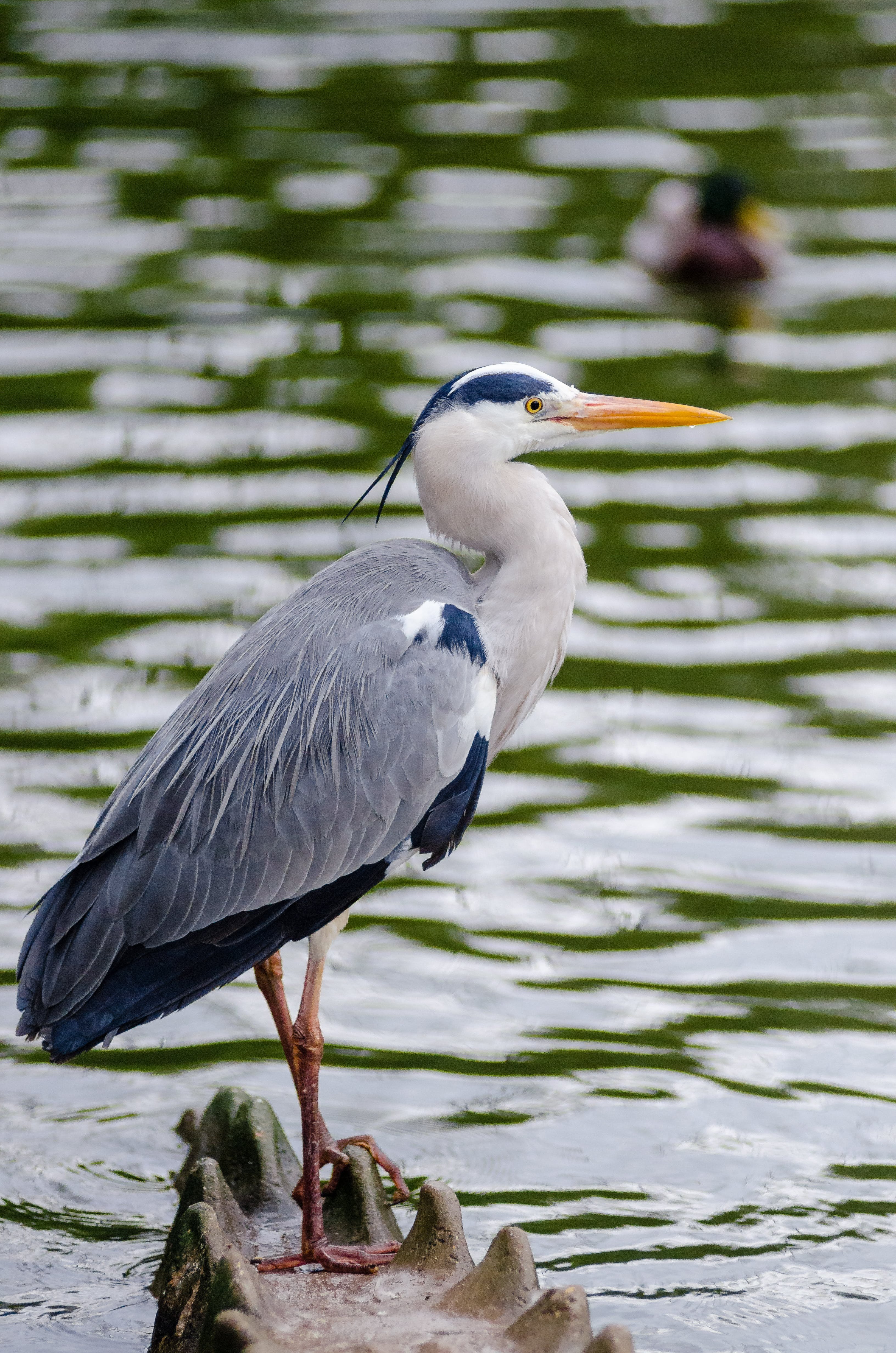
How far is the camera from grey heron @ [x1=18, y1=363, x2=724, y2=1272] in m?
4.98

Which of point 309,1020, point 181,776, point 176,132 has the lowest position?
point 309,1020

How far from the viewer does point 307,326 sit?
501 inches

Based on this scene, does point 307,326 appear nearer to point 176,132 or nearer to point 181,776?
point 176,132

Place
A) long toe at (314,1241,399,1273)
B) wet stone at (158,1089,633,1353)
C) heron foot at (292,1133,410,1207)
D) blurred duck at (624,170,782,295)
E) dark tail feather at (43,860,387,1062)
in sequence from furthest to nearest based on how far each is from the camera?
blurred duck at (624,170,782,295) → heron foot at (292,1133,410,1207) → dark tail feather at (43,860,387,1062) → long toe at (314,1241,399,1273) → wet stone at (158,1089,633,1353)

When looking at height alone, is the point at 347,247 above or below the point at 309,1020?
above

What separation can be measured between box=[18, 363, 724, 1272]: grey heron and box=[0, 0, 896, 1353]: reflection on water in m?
0.80

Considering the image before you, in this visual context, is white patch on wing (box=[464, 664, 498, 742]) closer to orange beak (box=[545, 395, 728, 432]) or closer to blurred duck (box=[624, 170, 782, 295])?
orange beak (box=[545, 395, 728, 432])

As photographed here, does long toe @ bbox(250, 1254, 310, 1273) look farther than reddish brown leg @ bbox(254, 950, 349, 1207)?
No

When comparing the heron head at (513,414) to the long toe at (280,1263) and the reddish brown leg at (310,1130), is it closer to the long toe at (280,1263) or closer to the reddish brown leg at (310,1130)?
the reddish brown leg at (310,1130)

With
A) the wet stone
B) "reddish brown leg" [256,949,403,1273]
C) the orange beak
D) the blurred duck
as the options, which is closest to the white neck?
the orange beak

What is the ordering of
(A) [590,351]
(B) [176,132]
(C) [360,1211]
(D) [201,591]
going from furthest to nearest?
(B) [176,132] → (A) [590,351] → (D) [201,591] → (C) [360,1211]

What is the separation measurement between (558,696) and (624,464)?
268 centimetres

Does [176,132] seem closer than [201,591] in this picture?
No

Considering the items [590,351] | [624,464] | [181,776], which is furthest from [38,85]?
[181,776]
